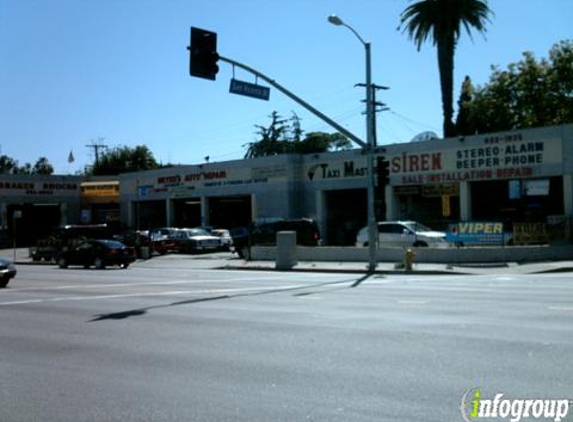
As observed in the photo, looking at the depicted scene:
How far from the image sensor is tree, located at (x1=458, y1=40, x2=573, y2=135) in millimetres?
51625

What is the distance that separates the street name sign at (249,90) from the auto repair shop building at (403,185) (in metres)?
6.22

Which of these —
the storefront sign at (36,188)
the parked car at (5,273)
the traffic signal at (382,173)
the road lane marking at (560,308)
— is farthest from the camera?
the storefront sign at (36,188)

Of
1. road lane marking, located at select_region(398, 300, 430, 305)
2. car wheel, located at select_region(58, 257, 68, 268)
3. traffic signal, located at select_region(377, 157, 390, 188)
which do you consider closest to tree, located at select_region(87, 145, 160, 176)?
car wheel, located at select_region(58, 257, 68, 268)

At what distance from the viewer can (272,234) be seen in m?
39.7

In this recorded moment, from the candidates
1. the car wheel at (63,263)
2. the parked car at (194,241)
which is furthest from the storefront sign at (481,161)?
the car wheel at (63,263)

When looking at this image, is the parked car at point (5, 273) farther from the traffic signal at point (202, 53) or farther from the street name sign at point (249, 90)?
the street name sign at point (249, 90)

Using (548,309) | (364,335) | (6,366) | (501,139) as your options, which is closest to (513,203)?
(501,139)

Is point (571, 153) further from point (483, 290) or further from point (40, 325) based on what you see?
point (40, 325)

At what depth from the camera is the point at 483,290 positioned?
18297 mm

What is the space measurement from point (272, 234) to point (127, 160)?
75.3 m

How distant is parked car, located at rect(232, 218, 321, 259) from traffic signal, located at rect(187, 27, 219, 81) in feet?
60.0

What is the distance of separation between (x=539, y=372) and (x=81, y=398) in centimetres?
487

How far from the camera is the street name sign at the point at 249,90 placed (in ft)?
78.7

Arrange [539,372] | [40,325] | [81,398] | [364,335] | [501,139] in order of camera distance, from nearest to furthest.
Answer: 1. [81,398]
2. [539,372]
3. [364,335]
4. [40,325]
5. [501,139]
